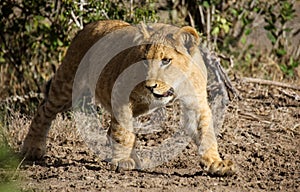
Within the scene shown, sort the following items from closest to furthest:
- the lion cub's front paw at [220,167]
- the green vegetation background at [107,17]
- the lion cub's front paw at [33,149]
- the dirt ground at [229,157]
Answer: the dirt ground at [229,157]
the lion cub's front paw at [220,167]
the lion cub's front paw at [33,149]
the green vegetation background at [107,17]

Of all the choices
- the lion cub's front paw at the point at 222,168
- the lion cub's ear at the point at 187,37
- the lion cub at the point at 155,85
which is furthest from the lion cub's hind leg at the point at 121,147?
the lion cub's ear at the point at 187,37

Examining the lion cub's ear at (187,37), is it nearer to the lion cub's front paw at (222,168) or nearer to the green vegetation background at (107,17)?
the lion cub's front paw at (222,168)

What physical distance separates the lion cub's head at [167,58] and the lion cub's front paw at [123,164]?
1.72 ft

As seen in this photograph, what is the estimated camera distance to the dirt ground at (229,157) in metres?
4.22

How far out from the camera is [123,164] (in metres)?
4.59

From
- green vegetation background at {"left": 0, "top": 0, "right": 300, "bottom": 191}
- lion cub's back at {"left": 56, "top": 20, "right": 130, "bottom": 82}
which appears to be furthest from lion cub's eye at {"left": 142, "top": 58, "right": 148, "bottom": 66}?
green vegetation background at {"left": 0, "top": 0, "right": 300, "bottom": 191}

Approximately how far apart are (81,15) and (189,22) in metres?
1.98

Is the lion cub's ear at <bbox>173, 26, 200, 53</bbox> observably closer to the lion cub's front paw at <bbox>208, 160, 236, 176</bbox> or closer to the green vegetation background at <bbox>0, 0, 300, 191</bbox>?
the lion cub's front paw at <bbox>208, 160, 236, 176</bbox>

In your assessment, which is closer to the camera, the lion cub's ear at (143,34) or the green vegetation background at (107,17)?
the lion cub's ear at (143,34)

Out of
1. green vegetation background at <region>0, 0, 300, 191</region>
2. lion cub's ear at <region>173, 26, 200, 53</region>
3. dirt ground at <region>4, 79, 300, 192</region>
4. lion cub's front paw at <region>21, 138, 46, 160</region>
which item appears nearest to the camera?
dirt ground at <region>4, 79, 300, 192</region>

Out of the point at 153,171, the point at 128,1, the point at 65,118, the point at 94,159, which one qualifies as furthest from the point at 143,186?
the point at 128,1

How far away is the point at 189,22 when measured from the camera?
27.6 feet

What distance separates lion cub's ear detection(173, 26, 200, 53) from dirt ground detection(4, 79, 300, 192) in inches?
37.8

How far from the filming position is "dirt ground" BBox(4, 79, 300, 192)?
422 centimetres
